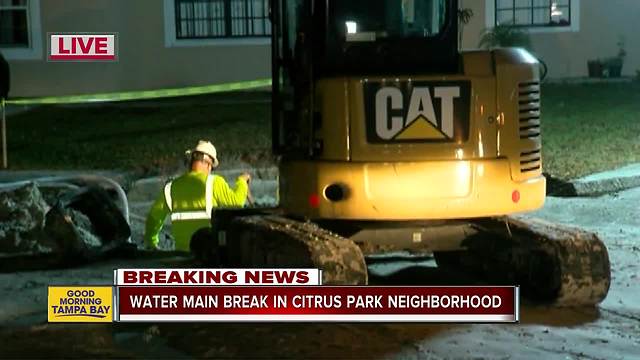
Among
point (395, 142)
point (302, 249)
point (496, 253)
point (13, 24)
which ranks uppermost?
point (13, 24)

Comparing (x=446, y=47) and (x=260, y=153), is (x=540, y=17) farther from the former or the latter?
(x=446, y=47)

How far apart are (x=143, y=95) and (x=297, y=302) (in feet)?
40.3

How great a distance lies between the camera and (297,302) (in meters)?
6.70

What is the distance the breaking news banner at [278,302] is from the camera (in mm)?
6719

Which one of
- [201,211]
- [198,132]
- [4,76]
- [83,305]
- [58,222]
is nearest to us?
[83,305]

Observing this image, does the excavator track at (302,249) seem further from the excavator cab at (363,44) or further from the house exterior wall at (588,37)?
the house exterior wall at (588,37)

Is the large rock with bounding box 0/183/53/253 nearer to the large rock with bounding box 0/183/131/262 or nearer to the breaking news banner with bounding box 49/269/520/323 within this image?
the large rock with bounding box 0/183/131/262

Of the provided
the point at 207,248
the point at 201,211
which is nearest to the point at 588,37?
the point at 201,211

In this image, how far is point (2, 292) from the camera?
7930 millimetres

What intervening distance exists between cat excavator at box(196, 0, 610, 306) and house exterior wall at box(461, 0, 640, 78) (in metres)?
15.1

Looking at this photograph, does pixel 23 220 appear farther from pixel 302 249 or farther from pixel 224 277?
pixel 302 249

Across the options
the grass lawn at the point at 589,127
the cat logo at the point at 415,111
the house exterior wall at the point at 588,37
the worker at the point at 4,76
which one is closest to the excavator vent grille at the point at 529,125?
the cat logo at the point at 415,111

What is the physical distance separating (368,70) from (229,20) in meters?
14.9

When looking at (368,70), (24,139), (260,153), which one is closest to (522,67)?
(368,70)
